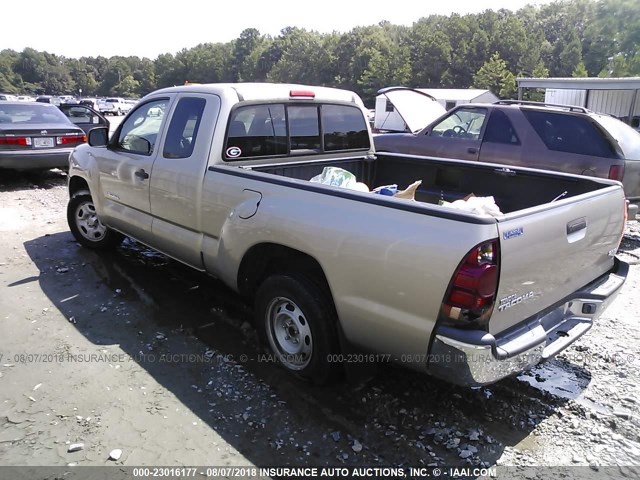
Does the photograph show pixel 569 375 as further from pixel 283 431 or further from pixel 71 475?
pixel 71 475

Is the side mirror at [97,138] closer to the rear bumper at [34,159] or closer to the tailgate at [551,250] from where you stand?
the tailgate at [551,250]

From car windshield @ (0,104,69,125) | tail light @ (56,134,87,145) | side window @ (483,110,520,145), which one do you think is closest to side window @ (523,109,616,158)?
side window @ (483,110,520,145)

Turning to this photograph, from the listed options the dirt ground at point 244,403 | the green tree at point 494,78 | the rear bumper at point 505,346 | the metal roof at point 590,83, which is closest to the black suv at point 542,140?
the dirt ground at point 244,403

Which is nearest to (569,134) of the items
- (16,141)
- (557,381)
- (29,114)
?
(557,381)

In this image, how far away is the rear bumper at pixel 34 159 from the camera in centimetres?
916

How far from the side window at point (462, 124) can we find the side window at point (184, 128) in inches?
199

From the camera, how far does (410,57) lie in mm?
91188

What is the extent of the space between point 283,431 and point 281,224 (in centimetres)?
129

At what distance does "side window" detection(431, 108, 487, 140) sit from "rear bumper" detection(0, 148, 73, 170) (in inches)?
285

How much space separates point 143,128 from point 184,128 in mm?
859

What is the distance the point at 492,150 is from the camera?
24.6ft

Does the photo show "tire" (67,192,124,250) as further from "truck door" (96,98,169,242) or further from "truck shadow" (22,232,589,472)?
"truck shadow" (22,232,589,472)

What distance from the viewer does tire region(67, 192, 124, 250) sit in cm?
593

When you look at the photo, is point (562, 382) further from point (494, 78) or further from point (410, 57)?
point (410, 57)
